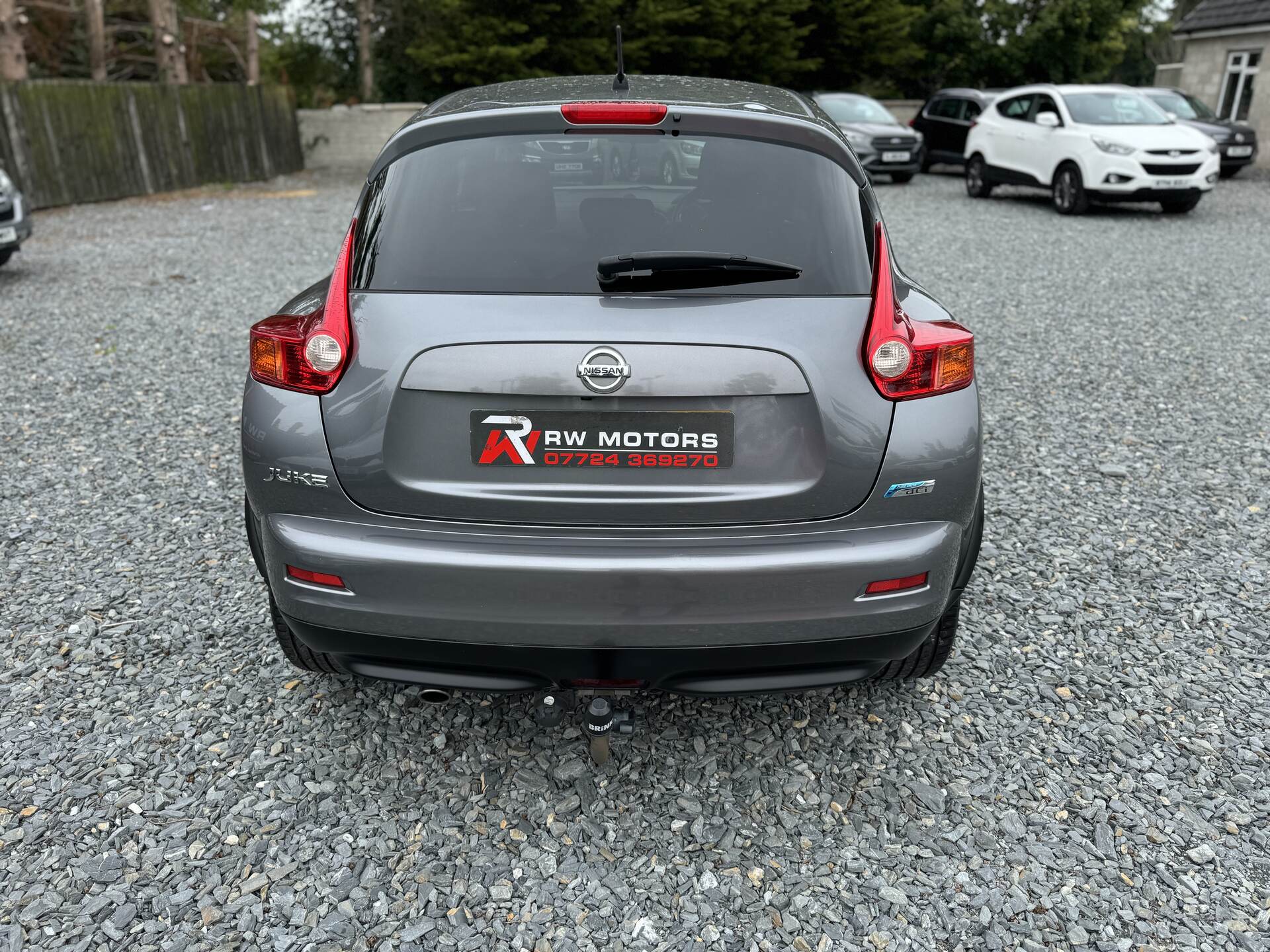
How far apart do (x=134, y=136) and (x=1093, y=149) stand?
670 inches

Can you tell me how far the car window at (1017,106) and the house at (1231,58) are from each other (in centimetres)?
1074

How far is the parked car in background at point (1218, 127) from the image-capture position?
19.2 meters

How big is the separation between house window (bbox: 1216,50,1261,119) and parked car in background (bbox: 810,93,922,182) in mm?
10029

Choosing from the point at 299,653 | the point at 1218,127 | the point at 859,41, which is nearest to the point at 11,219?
the point at 299,653

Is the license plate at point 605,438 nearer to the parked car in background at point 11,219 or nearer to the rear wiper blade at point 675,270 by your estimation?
the rear wiper blade at point 675,270

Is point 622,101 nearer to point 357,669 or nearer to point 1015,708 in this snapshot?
point 357,669

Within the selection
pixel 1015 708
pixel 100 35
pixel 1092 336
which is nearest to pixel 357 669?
pixel 1015 708

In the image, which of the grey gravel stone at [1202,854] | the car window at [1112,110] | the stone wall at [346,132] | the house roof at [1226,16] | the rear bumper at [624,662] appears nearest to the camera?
the rear bumper at [624,662]

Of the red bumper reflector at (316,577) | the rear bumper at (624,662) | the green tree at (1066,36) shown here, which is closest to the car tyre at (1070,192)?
the rear bumper at (624,662)

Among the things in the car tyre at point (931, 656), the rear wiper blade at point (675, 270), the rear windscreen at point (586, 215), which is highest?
the rear windscreen at point (586, 215)

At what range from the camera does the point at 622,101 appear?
2703 mm

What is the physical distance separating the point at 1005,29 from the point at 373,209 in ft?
116

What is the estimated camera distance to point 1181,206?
1484 centimetres

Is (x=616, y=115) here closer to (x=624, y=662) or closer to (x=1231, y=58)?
(x=624, y=662)
